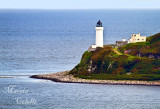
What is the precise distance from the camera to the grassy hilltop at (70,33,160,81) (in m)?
113

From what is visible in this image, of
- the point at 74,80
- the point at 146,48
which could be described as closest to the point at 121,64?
the point at 146,48

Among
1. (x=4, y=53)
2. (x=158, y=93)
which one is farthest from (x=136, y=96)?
(x=4, y=53)

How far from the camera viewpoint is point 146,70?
376 ft

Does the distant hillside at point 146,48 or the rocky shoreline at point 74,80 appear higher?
the distant hillside at point 146,48

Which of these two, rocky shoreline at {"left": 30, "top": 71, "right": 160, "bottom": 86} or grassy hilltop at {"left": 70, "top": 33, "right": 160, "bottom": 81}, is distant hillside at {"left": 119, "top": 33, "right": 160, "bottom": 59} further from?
rocky shoreline at {"left": 30, "top": 71, "right": 160, "bottom": 86}

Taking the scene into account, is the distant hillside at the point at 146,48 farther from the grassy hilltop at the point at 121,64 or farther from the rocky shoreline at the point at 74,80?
the rocky shoreline at the point at 74,80

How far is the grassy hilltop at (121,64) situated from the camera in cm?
11344

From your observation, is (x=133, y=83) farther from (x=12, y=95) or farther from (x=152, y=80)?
(x=12, y=95)

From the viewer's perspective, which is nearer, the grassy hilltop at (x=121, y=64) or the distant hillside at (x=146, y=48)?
the grassy hilltop at (x=121, y=64)

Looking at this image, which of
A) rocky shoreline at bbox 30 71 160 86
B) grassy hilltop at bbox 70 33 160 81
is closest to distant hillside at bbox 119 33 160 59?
grassy hilltop at bbox 70 33 160 81

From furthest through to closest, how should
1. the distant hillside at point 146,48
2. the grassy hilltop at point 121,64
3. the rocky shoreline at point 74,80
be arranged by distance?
the distant hillside at point 146,48, the grassy hilltop at point 121,64, the rocky shoreline at point 74,80

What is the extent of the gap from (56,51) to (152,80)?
A: 52.2 metres

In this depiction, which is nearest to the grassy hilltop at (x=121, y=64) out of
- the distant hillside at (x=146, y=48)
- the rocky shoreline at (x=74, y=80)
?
the distant hillside at (x=146, y=48)

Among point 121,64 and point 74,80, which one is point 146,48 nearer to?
point 121,64
